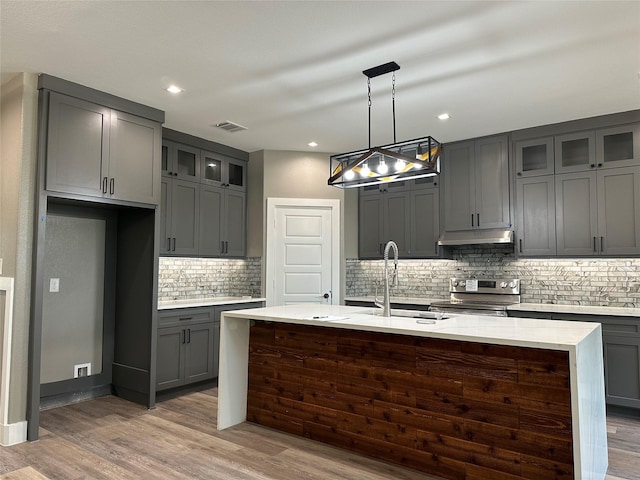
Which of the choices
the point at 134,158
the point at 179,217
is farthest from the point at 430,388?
the point at 179,217

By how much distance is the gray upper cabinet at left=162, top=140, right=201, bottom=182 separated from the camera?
5074 mm

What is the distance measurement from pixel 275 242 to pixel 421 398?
3293 mm

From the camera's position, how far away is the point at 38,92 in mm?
3650

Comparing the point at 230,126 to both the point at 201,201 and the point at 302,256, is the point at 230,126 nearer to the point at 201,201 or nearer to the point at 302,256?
the point at 201,201

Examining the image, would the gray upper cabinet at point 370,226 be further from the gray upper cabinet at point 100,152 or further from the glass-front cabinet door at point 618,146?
the gray upper cabinet at point 100,152

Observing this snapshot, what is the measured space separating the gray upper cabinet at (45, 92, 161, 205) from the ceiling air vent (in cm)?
70

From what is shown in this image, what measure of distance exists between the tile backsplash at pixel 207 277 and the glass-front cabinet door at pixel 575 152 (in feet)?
11.8

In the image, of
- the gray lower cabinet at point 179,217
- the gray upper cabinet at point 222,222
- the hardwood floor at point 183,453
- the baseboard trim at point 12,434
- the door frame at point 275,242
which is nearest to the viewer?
the hardwood floor at point 183,453

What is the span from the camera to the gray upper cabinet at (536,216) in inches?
187

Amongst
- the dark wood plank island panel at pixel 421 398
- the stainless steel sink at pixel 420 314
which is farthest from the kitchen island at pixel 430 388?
the stainless steel sink at pixel 420 314

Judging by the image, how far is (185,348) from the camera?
4.69 m

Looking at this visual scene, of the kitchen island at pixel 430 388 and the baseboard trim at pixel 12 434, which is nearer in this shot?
the kitchen island at pixel 430 388

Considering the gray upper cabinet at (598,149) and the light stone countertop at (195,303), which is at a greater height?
the gray upper cabinet at (598,149)

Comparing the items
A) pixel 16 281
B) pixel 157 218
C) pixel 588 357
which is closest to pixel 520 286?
pixel 588 357
